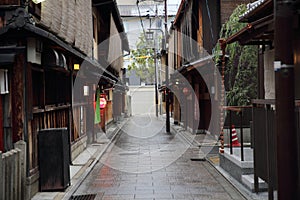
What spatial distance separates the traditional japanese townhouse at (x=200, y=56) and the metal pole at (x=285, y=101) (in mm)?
14684

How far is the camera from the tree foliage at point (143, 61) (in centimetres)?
6366

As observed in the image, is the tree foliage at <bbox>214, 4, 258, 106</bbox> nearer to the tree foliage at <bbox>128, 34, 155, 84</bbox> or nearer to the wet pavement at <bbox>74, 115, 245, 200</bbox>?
the wet pavement at <bbox>74, 115, 245, 200</bbox>

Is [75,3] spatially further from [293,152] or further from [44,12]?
[293,152]

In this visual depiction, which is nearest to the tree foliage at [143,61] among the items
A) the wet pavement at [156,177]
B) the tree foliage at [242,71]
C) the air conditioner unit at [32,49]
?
the tree foliage at [242,71]

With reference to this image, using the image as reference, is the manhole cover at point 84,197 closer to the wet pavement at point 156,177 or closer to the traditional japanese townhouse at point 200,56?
the wet pavement at point 156,177

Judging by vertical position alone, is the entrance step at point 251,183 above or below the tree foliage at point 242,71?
below

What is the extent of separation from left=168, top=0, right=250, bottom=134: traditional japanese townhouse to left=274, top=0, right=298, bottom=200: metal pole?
14.7 m

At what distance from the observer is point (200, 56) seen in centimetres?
2536

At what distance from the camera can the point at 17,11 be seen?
947 centimetres

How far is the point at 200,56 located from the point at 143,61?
4295 cm

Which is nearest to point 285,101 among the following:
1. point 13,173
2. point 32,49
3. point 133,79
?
point 13,173

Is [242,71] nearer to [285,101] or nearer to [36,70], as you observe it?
[36,70]

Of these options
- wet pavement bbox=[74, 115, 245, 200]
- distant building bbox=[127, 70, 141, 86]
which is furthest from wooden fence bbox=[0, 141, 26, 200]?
distant building bbox=[127, 70, 141, 86]

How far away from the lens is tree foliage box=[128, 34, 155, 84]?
209 feet
